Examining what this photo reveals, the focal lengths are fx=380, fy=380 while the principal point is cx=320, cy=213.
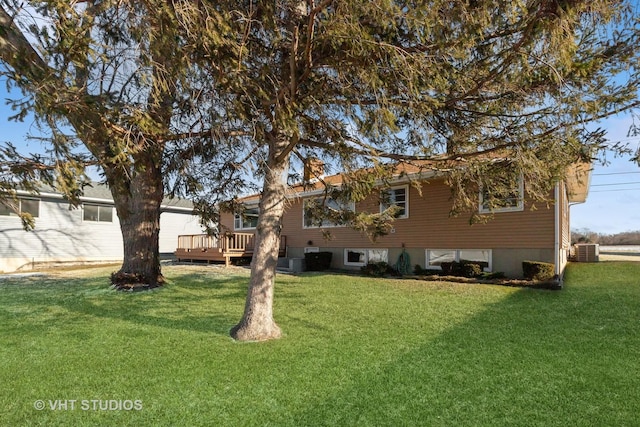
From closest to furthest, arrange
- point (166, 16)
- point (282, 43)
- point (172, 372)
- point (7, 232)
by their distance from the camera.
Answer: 1. point (166, 16)
2. point (172, 372)
3. point (282, 43)
4. point (7, 232)

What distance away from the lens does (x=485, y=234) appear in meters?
11.5

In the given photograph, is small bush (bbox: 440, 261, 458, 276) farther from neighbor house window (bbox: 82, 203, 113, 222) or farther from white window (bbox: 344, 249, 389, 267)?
neighbor house window (bbox: 82, 203, 113, 222)

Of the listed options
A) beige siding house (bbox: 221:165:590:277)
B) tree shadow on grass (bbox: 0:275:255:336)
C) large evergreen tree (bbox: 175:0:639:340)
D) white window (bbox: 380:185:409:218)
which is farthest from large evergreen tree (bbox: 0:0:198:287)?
white window (bbox: 380:185:409:218)

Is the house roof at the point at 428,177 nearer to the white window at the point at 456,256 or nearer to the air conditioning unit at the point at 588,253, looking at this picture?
the air conditioning unit at the point at 588,253

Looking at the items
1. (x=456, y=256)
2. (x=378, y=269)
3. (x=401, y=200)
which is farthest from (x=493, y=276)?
(x=401, y=200)

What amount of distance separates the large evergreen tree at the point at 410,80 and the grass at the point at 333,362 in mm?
1216

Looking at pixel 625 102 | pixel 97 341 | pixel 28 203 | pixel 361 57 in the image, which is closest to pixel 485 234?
pixel 625 102

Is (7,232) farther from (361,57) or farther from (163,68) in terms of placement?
(361,57)

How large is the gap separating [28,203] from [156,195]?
33.8 feet

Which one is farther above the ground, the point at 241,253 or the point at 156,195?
the point at 156,195

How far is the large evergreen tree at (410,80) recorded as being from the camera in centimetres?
393

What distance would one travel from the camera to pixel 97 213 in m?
19.2

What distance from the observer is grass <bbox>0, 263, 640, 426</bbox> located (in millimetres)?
3195

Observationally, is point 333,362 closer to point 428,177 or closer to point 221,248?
point 428,177
